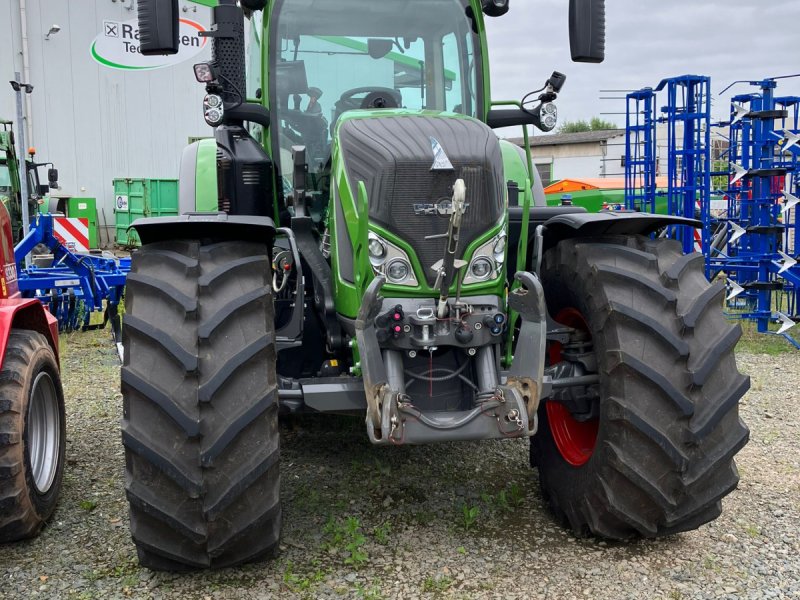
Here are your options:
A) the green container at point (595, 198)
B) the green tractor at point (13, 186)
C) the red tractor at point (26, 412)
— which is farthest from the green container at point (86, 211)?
the red tractor at point (26, 412)

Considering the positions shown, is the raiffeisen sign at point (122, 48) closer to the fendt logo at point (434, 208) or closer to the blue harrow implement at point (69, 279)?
the blue harrow implement at point (69, 279)

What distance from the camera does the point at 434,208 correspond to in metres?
3.43

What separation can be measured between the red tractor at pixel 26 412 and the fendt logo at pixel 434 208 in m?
1.93

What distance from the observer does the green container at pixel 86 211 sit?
62.8 ft

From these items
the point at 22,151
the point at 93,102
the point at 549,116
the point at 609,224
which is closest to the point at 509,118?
the point at 549,116

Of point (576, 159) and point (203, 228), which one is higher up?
point (576, 159)

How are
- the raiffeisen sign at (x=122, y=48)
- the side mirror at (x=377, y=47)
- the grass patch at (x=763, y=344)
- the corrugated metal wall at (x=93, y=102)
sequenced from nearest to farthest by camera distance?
the side mirror at (x=377, y=47) < the grass patch at (x=763, y=344) < the corrugated metal wall at (x=93, y=102) < the raiffeisen sign at (x=122, y=48)

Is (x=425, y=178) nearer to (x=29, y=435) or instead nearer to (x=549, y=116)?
(x=549, y=116)

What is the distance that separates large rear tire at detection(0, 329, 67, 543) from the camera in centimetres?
352

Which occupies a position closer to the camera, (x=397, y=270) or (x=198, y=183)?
(x=397, y=270)

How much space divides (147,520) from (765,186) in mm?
8899

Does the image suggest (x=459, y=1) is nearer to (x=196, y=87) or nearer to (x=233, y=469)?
(x=233, y=469)

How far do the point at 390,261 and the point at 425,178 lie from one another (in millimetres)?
377

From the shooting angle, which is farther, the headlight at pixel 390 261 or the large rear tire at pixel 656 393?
the headlight at pixel 390 261
